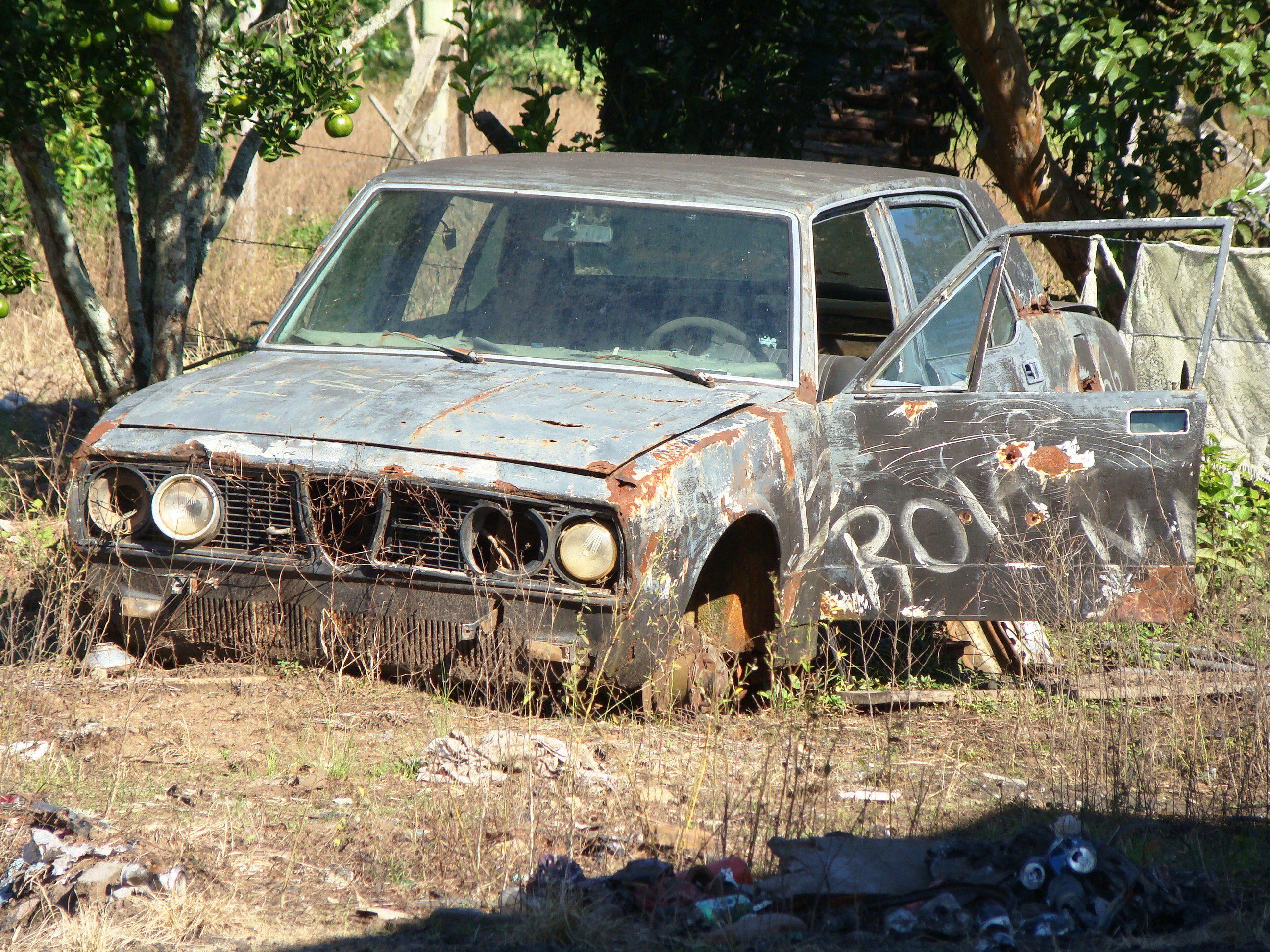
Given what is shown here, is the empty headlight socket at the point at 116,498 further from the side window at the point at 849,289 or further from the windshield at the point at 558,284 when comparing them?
the side window at the point at 849,289

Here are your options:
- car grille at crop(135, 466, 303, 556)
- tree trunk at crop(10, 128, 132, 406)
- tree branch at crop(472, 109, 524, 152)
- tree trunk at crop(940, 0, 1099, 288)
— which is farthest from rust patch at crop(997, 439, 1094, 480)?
tree branch at crop(472, 109, 524, 152)

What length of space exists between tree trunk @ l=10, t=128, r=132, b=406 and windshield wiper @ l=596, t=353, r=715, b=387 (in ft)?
10.6

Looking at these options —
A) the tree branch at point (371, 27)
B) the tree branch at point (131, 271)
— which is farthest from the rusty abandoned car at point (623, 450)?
the tree branch at point (131, 271)

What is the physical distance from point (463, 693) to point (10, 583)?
217 cm

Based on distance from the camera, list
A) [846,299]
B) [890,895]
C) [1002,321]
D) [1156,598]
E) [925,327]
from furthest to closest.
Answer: [846,299], [1002,321], [925,327], [1156,598], [890,895]

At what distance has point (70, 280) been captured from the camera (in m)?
6.19

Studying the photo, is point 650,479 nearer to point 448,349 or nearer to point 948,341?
point 448,349

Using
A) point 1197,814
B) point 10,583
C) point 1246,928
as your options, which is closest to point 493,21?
point 10,583

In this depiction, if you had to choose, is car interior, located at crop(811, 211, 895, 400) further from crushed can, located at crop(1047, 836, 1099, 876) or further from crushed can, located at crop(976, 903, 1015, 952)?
crushed can, located at crop(976, 903, 1015, 952)

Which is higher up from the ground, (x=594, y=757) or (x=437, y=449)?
(x=437, y=449)

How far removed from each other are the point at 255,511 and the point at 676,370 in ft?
4.52

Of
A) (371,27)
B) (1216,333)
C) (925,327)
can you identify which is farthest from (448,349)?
(1216,333)

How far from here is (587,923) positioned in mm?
2557

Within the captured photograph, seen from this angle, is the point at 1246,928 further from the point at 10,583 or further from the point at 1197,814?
the point at 10,583
